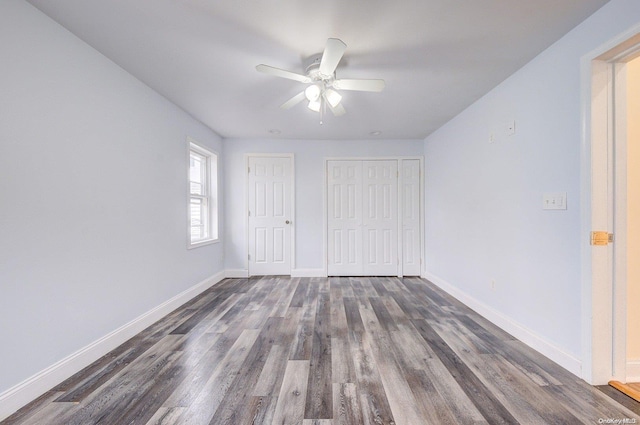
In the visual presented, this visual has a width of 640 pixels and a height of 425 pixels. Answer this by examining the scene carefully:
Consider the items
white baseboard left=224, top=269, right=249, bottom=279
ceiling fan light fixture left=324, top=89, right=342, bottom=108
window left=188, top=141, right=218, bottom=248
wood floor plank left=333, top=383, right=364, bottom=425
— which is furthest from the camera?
white baseboard left=224, top=269, right=249, bottom=279

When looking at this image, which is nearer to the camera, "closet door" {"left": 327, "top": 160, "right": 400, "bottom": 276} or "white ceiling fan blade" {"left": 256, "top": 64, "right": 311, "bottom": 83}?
"white ceiling fan blade" {"left": 256, "top": 64, "right": 311, "bottom": 83}

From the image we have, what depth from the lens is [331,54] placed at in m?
1.78

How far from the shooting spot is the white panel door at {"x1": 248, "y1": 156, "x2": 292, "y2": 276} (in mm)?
4559

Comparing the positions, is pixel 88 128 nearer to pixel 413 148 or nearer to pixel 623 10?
pixel 623 10

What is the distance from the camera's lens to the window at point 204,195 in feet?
13.0

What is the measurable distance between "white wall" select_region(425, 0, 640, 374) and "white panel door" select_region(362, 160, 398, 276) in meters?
1.20

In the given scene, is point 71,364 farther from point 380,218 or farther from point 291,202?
point 380,218

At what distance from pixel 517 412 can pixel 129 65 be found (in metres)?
3.77

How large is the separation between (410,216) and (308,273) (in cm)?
205

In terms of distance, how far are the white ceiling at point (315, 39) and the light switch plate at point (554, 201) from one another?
3.81ft

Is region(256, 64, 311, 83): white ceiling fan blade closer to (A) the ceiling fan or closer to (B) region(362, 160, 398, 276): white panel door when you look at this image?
(A) the ceiling fan

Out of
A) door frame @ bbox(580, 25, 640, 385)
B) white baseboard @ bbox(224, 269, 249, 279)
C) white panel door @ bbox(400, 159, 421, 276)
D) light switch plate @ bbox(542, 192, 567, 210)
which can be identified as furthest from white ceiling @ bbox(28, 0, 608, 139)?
white baseboard @ bbox(224, 269, 249, 279)

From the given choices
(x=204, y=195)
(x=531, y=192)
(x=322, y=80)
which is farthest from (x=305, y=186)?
(x=531, y=192)

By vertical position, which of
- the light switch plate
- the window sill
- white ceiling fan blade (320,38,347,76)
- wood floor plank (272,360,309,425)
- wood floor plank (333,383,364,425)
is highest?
white ceiling fan blade (320,38,347,76)
